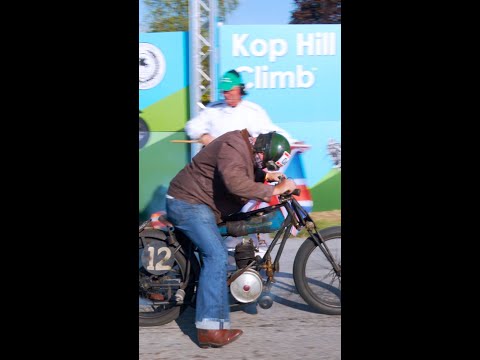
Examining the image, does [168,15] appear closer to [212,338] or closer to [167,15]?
[167,15]

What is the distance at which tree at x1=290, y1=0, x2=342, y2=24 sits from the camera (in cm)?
1186

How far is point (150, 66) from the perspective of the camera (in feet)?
26.3

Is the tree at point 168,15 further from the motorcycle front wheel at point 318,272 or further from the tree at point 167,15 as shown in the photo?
the motorcycle front wheel at point 318,272

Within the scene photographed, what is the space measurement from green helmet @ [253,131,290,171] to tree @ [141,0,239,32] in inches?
209

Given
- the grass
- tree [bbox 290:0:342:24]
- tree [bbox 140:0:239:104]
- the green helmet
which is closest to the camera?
the green helmet

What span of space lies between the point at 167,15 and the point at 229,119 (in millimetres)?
3109

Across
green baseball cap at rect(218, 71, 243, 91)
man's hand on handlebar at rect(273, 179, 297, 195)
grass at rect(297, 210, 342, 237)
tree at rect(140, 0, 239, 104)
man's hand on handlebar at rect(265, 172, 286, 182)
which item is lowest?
grass at rect(297, 210, 342, 237)

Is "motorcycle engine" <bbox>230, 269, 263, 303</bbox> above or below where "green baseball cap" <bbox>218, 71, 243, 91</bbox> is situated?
below

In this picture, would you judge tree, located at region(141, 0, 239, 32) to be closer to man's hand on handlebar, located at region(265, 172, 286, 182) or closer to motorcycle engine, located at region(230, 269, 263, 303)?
man's hand on handlebar, located at region(265, 172, 286, 182)

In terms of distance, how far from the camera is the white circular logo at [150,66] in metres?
7.95

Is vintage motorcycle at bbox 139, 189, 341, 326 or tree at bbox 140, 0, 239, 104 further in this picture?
tree at bbox 140, 0, 239, 104

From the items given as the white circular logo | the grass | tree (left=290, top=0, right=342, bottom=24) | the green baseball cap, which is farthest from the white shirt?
tree (left=290, top=0, right=342, bottom=24)

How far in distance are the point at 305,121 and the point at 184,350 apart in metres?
4.34
